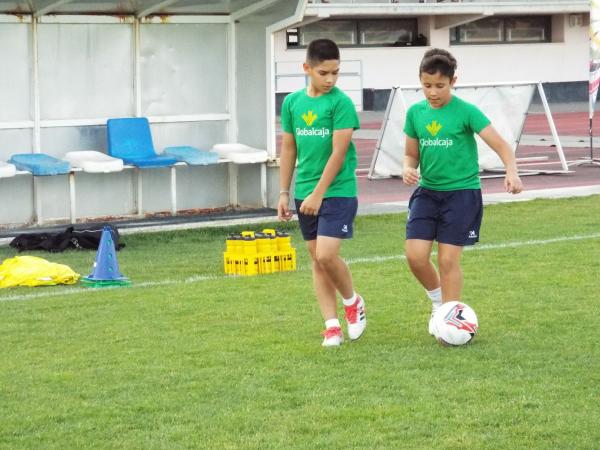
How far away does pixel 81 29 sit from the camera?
623 inches

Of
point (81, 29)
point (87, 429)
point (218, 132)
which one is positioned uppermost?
point (81, 29)

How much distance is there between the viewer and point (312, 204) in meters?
8.20

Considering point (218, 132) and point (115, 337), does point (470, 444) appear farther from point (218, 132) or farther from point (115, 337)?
point (218, 132)

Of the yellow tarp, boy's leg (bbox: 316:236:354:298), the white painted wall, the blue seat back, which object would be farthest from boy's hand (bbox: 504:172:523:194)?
the white painted wall

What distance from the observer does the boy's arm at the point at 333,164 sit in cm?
814

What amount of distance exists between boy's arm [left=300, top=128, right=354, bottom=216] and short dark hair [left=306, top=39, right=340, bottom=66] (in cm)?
43

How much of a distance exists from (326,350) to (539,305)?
2095 millimetres

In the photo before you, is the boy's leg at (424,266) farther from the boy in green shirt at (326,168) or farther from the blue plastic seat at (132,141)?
the blue plastic seat at (132,141)

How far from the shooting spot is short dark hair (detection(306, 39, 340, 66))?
8.09 metres

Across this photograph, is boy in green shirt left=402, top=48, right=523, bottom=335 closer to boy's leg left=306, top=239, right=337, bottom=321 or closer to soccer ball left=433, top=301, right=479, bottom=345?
soccer ball left=433, top=301, right=479, bottom=345

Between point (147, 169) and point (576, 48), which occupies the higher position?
point (576, 48)

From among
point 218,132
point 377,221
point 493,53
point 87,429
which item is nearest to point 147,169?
point 218,132

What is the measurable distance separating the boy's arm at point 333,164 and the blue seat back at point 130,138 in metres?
7.72

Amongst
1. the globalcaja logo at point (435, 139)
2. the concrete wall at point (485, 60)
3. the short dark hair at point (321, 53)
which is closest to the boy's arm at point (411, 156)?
the globalcaja logo at point (435, 139)
